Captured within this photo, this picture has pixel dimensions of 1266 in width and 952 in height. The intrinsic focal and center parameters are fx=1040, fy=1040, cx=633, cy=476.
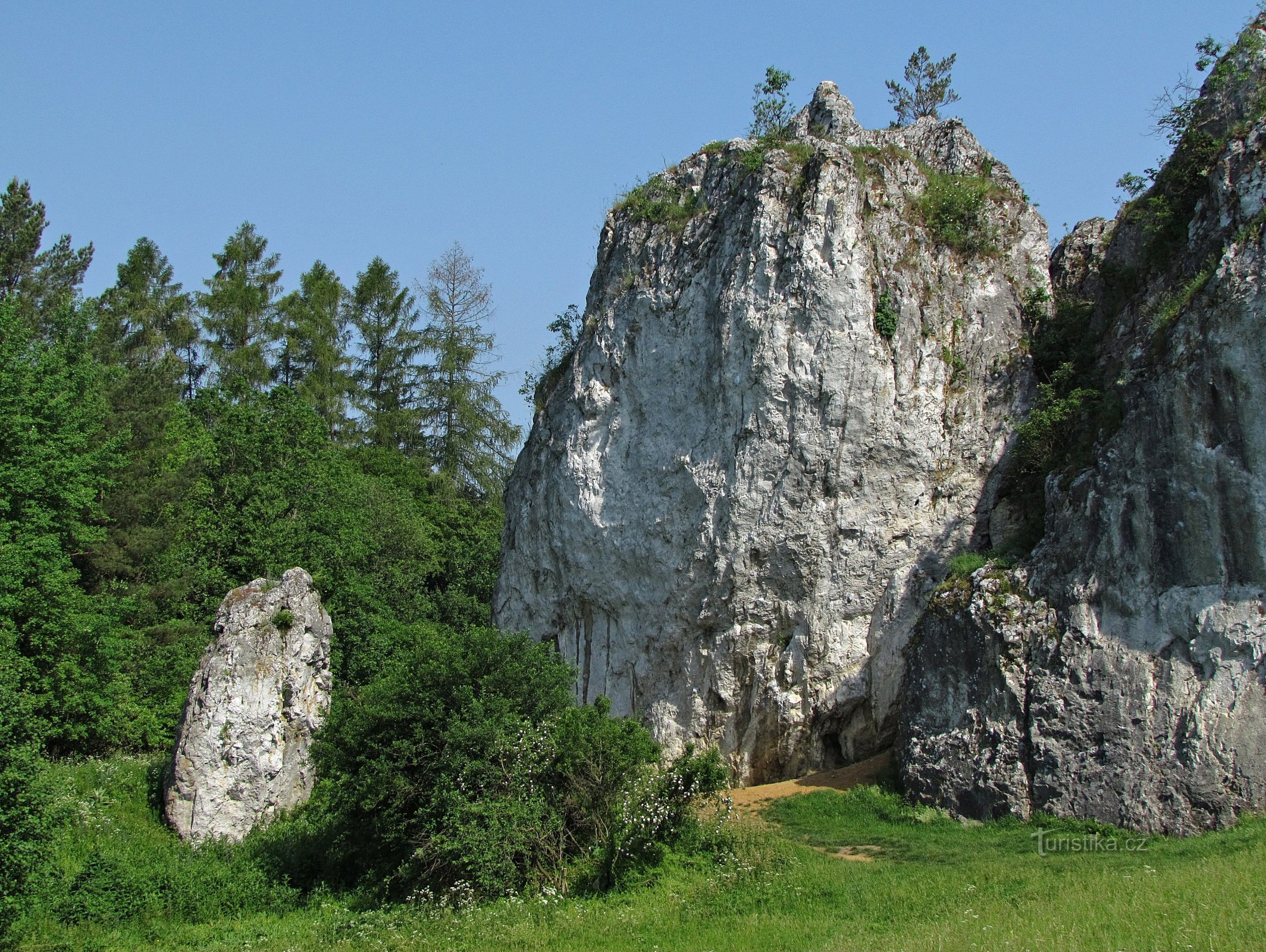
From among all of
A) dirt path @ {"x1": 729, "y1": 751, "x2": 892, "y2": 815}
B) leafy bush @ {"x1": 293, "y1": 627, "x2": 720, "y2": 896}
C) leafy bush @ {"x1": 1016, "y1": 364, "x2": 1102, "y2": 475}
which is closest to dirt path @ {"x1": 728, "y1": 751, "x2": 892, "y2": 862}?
dirt path @ {"x1": 729, "y1": 751, "x2": 892, "y2": 815}

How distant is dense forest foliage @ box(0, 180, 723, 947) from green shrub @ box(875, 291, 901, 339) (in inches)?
350

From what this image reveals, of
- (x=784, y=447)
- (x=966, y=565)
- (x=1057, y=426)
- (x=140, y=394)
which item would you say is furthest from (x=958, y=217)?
(x=140, y=394)

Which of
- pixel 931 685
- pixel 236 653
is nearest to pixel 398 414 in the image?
pixel 236 653

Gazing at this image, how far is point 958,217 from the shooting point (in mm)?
21812

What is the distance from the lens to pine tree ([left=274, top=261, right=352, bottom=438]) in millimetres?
40594

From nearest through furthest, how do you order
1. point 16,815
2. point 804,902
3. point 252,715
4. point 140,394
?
point 16,815 < point 804,902 < point 252,715 < point 140,394

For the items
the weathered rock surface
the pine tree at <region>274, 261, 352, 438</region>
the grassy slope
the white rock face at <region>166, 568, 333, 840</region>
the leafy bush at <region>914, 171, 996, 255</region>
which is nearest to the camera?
the grassy slope

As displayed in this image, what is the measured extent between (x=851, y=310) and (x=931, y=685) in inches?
288

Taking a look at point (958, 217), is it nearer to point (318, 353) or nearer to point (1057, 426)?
point (1057, 426)

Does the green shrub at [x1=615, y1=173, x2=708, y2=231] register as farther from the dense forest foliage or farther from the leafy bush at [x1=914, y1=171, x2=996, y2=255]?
the dense forest foliage

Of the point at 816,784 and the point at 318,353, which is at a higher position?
the point at 318,353

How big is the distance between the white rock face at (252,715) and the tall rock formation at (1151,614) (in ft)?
36.7

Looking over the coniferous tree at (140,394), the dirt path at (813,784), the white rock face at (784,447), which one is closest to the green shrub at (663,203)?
the white rock face at (784,447)

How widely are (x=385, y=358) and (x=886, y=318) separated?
26271 mm
